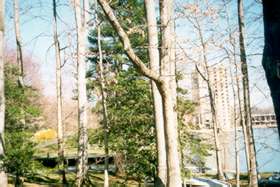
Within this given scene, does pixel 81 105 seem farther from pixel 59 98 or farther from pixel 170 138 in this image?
pixel 170 138

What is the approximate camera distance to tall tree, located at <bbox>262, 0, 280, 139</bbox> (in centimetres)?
179

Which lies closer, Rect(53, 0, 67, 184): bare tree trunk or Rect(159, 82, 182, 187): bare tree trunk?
Rect(159, 82, 182, 187): bare tree trunk

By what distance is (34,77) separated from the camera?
45.7 meters

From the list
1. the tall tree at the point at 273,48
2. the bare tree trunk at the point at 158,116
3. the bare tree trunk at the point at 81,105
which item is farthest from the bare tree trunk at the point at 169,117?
the bare tree trunk at the point at 81,105

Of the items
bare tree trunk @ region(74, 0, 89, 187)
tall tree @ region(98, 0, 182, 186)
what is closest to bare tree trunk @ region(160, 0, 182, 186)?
tall tree @ region(98, 0, 182, 186)

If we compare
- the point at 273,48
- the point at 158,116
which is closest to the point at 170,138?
the point at 158,116

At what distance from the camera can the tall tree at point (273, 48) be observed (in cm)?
179

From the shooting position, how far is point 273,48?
5.93ft

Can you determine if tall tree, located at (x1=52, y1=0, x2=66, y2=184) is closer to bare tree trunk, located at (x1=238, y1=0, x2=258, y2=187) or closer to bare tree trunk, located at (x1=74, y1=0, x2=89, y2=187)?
bare tree trunk, located at (x1=74, y1=0, x2=89, y2=187)

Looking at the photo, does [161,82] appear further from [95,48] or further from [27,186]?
[95,48]

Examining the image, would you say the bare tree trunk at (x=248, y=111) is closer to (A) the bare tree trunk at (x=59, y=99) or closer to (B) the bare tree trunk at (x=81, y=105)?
(B) the bare tree trunk at (x=81, y=105)

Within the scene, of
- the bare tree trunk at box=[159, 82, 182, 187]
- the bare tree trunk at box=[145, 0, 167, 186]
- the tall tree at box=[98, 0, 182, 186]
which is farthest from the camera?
the bare tree trunk at box=[145, 0, 167, 186]

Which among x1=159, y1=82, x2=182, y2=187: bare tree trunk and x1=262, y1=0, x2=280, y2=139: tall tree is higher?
x1=262, y1=0, x2=280, y2=139: tall tree

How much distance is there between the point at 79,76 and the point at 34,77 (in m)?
31.7
